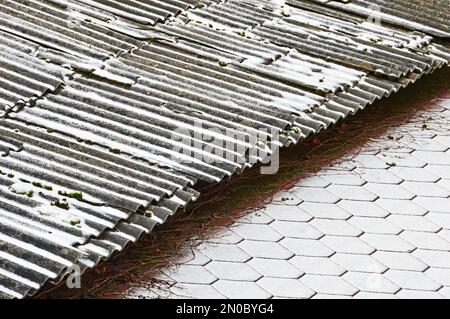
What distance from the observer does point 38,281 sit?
5848mm

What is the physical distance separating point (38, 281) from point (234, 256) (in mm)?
1574

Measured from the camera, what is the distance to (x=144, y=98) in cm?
792

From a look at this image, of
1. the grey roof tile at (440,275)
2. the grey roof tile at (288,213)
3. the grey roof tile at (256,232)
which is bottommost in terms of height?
the grey roof tile at (440,275)

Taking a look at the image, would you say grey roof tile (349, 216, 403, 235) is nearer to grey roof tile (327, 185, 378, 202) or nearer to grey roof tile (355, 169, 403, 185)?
grey roof tile (327, 185, 378, 202)

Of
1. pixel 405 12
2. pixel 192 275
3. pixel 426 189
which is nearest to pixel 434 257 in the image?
pixel 426 189

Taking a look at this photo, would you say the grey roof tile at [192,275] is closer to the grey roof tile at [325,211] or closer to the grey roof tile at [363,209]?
the grey roof tile at [325,211]

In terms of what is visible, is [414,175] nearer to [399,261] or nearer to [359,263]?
[399,261]

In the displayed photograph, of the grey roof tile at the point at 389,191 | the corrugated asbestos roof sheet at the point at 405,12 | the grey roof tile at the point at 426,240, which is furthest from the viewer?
the corrugated asbestos roof sheet at the point at 405,12

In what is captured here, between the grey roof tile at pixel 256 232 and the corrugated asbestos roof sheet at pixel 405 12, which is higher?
the corrugated asbestos roof sheet at pixel 405 12

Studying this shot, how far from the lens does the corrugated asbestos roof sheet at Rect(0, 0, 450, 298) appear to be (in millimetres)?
6477

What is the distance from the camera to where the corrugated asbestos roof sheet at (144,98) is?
648 centimetres

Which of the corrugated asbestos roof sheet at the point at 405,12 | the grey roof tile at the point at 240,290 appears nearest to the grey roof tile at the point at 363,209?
the grey roof tile at the point at 240,290

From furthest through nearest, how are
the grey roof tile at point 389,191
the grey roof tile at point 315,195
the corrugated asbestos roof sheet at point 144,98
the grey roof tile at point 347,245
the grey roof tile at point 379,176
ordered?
the grey roof tile at point 379,176, the grey roof tile at point 389,191, the grey roof tile at point 315,195, the grey roof tile at point 347,245, the corrugated asbestos roof sheet at point 144,98
